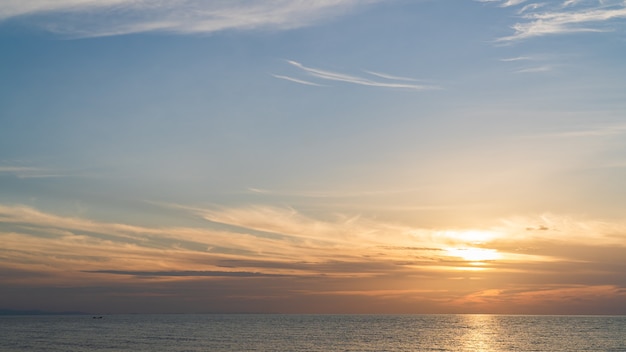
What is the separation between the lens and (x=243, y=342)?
15375cm

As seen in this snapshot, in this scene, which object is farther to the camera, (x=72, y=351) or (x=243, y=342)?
(x=243, y=342)

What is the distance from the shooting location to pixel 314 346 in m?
149

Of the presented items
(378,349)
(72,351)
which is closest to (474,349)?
(378,349)

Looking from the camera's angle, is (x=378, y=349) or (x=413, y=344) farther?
(x=413, y=344)

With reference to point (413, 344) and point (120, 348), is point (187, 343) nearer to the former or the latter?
point (120, 348)

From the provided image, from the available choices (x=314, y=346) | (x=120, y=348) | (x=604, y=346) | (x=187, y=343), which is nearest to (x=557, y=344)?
(x=604, y=346)

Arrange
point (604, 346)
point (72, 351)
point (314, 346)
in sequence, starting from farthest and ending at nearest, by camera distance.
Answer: point (604, 346) → point (314, 346) → point (72, 351)

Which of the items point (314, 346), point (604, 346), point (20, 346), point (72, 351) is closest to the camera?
point (72, 351)

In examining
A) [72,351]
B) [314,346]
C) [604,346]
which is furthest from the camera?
[604,346]

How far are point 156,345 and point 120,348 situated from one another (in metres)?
11.3

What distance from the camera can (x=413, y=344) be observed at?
541ft

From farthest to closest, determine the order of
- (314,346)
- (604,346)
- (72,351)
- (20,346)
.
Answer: (604,346) → (314,346) → (20,346) → (72,351)

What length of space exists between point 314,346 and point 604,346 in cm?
7704

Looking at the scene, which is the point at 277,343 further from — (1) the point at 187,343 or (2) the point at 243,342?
(1) the point at 187,343
